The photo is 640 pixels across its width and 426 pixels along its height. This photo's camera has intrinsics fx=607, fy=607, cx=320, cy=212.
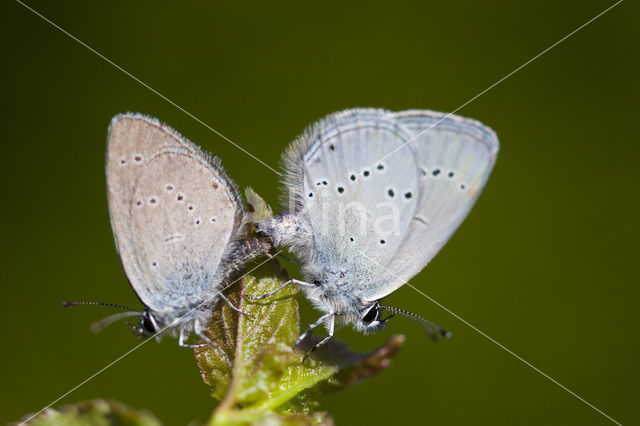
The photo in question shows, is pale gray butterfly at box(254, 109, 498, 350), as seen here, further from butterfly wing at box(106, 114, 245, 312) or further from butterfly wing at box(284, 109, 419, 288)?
butterfly wing at box(106, 114, 245, 312)

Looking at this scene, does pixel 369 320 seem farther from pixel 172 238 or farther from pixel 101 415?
pixel 101 415

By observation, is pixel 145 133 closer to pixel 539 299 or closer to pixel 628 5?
pixel 539 299

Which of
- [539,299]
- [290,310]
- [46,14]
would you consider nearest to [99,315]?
[46,14]

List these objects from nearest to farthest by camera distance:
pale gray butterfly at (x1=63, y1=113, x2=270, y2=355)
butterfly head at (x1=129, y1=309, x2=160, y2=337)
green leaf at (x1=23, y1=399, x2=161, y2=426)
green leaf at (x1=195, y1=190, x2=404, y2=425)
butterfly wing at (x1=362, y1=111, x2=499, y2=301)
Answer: green leaf at (x1=23, y1=399, x2=161, y2=426), green leaf at (x1=195, y1=190, x2=404, y2=425), pale gray butterfly at (x1=63, y1=113, x2=270, y2=355), butterfly head at (x1=129, y1=309, x2=160, y2=337), butterfly wing at (x1=362, y1=111, x2=499, y2=301)

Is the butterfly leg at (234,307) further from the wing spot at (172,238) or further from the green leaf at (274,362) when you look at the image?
the wing spot at (172,238)

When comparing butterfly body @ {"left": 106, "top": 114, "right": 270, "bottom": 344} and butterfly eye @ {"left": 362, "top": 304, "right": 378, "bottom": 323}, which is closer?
butterfly body @ {"left": 106, "top": 114, "right": 270, "bottom": 344}

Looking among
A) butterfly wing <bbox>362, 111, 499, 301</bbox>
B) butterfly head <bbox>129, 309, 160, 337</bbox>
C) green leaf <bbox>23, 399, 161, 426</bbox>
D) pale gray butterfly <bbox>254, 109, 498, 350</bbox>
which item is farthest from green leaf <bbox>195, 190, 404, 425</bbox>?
butterfly wing <bbox>362, 111, 499, 301</bbox>

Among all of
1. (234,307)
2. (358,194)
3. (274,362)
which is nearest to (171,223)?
(234,307)
